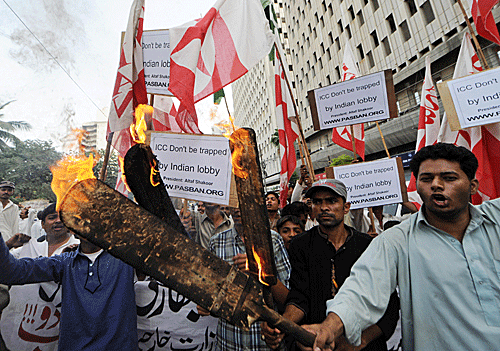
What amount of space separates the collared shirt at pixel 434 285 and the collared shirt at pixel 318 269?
0.33m

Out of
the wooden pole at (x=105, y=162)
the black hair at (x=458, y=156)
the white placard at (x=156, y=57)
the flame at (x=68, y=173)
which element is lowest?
the black hair at (x=458, y=156)

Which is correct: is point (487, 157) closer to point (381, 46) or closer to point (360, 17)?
point (381, 46)

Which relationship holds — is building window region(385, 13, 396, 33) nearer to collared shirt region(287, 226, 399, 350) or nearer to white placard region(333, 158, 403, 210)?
white placard region(333, 158, 403, 210)

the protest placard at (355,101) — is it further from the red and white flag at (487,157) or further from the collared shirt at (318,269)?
the collared shirt at (318,269)

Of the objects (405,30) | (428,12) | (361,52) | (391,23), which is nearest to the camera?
→ (428,12)

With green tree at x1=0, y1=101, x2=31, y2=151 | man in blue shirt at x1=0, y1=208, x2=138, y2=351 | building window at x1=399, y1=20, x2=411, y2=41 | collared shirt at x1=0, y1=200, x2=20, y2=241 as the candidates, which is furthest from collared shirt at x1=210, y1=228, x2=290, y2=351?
building window at x1=399, y1=20, x2=411, y2=41

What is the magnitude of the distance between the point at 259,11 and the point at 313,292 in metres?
3.64

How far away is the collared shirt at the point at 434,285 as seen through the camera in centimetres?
133

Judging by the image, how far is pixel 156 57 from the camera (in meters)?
4.52

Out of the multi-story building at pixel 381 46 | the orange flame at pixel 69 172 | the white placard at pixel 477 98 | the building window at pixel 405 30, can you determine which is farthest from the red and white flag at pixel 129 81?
the building window at pixel 405 30

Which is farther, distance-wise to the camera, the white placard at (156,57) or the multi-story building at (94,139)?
the white placard at (156,57)

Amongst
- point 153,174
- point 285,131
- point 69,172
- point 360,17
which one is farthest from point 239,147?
point 360,17

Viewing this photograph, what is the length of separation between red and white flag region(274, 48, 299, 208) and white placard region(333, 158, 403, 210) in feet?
3.48

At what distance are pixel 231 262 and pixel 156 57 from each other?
11.8ft
